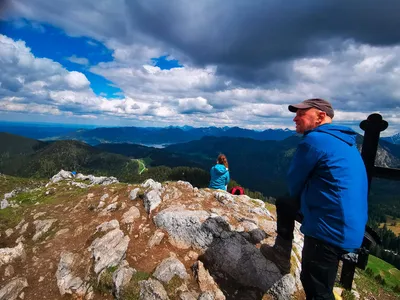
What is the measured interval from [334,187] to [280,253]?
16.7 feet

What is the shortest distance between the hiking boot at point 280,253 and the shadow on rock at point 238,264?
0.18 meters

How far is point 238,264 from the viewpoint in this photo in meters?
9.05

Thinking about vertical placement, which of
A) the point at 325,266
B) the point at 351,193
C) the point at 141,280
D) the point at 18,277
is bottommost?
the point at 18,277

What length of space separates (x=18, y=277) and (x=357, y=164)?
12.6m

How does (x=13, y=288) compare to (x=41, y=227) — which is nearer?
(x=13, y=288)

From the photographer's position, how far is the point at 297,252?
962 cm

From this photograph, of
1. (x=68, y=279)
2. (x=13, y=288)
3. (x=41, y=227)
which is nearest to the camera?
(x=13, y=288)

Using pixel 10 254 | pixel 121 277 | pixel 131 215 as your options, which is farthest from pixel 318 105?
pixel 10 254

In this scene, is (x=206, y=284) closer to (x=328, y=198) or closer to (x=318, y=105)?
(x=328, y=198)

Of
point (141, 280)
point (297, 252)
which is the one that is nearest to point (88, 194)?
point (141, 280)

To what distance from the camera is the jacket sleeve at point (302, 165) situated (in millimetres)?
5238

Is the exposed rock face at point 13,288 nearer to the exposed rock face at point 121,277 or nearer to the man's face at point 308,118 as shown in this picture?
the exposed rock face at point 121,277

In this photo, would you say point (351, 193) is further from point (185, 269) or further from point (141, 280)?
point (141, 280)

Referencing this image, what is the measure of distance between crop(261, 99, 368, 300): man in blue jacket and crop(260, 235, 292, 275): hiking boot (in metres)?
2.97
